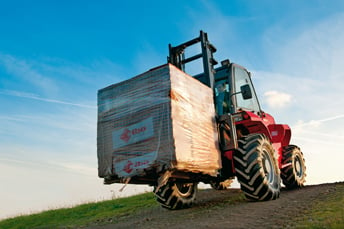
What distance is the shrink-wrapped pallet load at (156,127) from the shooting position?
5719mm

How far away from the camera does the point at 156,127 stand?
5816mm

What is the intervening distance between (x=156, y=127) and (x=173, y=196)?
2.90 metres

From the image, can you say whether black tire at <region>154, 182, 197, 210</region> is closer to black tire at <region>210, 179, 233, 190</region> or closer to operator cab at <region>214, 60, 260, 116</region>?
operator cab at <region>214, 60, 260, 116</region>

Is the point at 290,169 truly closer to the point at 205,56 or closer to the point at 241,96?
the point at 241,96

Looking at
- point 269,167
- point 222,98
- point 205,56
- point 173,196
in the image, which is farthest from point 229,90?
point 173,196

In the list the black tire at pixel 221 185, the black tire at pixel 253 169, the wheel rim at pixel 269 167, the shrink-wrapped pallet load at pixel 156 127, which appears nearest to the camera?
the shrink-wrapped pallet load at pixel 156 127

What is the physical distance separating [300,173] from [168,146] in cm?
769

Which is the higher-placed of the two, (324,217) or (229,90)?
(229,90)

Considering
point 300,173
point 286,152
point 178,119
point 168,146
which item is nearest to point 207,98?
point 178,119

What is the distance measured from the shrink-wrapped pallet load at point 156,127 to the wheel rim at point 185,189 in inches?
80.7

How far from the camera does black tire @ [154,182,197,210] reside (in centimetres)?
805

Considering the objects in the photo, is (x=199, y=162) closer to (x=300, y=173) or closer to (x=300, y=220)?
(x=300, y=220)

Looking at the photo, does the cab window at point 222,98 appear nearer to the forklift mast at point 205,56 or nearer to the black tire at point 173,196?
the forklift mast at point 205,56

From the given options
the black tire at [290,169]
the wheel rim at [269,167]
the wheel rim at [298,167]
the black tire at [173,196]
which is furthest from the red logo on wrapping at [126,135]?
the wheel rim at [298,167]
